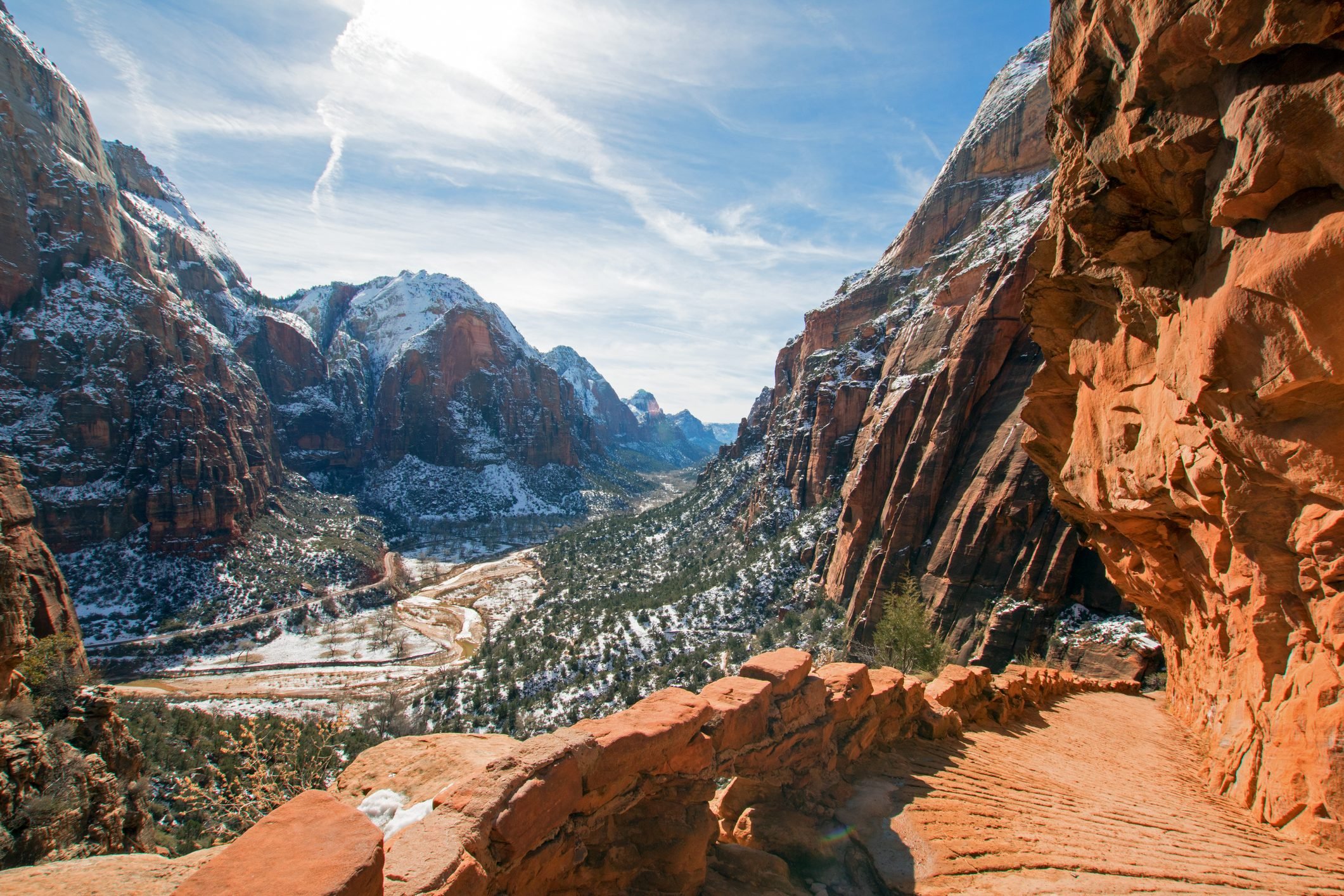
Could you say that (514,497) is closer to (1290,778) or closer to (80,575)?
(80,575)

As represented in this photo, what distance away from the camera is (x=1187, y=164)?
23.5 ft

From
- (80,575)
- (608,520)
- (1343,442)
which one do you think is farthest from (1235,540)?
(608,520)

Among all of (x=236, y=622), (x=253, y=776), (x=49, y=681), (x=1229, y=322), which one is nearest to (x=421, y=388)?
(x=236, y=622)

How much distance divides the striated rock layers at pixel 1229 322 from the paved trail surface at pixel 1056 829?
2.79 ft

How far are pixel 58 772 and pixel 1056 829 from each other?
56.2 feet

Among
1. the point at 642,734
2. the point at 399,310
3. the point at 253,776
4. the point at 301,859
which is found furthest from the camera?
the point at 399,310

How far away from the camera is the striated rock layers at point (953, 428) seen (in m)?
30.3

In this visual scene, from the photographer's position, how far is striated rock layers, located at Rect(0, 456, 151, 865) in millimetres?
9672

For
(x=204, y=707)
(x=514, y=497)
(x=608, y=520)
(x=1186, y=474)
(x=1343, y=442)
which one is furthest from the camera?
(x=514, y=497)

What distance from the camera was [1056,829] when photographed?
768cm

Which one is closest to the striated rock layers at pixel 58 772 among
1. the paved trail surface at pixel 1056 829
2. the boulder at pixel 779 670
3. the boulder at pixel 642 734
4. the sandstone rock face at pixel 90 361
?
the boulder at pixel 642 734

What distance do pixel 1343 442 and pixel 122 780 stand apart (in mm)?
22910

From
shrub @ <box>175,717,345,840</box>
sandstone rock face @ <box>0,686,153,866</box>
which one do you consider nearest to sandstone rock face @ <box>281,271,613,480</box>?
shrub @ <box>175,717,345,840</box>

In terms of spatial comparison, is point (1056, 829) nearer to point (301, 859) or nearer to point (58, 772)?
point (301, 859)
